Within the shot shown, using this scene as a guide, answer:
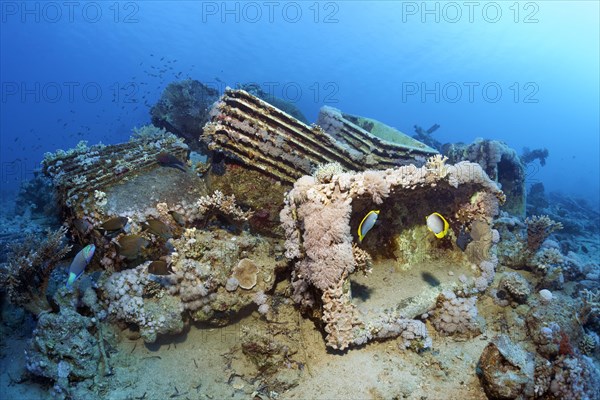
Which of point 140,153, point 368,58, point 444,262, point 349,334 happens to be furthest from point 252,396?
point 368,58

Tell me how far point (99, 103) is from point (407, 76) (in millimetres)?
86701

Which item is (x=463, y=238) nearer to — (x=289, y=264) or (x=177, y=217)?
(x=289, y=264)

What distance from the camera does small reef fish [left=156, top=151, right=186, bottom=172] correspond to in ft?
20.3

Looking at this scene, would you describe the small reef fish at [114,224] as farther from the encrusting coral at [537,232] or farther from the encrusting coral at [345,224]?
the encrusting coral at [537,232]

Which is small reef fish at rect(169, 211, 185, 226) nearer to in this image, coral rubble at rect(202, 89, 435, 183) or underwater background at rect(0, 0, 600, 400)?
underwater background at rect(0, 0, 600, 400)

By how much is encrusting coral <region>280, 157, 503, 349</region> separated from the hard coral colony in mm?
23

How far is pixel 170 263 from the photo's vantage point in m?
4.73

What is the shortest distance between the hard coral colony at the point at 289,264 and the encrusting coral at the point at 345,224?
2 centimetres

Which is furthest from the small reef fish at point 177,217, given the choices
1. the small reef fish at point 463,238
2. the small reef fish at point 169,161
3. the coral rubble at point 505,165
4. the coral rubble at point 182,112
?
the coral rubble at point 505,165

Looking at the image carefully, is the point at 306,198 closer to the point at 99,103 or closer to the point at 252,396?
the point at 252,396

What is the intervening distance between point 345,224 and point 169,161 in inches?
157

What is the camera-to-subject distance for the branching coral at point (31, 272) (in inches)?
171

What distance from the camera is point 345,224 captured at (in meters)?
3.88

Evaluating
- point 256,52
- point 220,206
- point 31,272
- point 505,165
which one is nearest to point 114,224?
point 31,272
